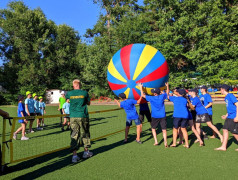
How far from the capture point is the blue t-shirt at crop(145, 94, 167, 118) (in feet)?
19.6

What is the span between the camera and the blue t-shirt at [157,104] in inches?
235

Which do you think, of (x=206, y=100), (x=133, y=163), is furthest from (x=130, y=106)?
(x=206, y=100)

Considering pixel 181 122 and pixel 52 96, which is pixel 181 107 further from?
pixel 52 96

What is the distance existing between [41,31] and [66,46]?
494 centimetres

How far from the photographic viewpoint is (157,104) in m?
6.09

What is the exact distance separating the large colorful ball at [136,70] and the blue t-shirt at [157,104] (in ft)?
1.16

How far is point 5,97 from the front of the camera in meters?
35.4

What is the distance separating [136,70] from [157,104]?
1361mm

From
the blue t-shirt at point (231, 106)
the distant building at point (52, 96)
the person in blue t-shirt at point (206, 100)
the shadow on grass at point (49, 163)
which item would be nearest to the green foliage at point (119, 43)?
the distant building at point (52, 96)

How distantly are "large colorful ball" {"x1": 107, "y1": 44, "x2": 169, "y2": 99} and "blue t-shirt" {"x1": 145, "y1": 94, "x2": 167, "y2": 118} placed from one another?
35 cm

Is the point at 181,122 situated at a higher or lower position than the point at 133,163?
higher

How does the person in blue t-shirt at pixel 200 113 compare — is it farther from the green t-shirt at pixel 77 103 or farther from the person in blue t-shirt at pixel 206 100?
the green t-shirt at pixel 77 103

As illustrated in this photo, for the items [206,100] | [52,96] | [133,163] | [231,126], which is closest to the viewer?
[133,163]

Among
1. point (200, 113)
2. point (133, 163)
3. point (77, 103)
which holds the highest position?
point (77, 103)
